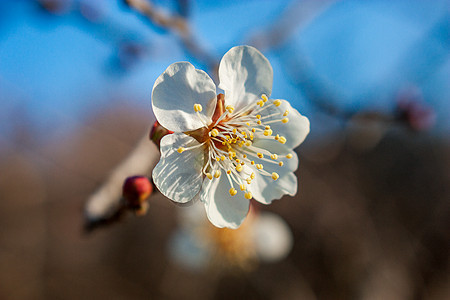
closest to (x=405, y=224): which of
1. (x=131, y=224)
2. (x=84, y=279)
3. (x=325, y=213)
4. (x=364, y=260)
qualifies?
(x=325, y=213)

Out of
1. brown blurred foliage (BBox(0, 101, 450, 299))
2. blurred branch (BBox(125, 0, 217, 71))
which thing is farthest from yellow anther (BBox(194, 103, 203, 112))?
brown blurred foliage (BBox(0, 101, 450, 299))

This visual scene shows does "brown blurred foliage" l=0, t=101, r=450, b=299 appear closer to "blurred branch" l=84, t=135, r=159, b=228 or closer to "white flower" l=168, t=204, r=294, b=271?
"white flower" l=168, t=204, r=294, b=271

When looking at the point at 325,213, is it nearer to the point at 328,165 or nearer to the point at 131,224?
the point at 328,165

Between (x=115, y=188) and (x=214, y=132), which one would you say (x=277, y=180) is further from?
(x=115, y=188)

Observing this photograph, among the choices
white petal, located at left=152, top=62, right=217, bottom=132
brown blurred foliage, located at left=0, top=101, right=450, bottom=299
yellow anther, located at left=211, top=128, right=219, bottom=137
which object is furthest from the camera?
brown blurred foliage, located at left=0, top=101, right=450, bottom=299

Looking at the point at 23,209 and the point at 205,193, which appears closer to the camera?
the point at 205,193

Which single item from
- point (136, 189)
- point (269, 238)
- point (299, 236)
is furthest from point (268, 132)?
point (299, 236)
